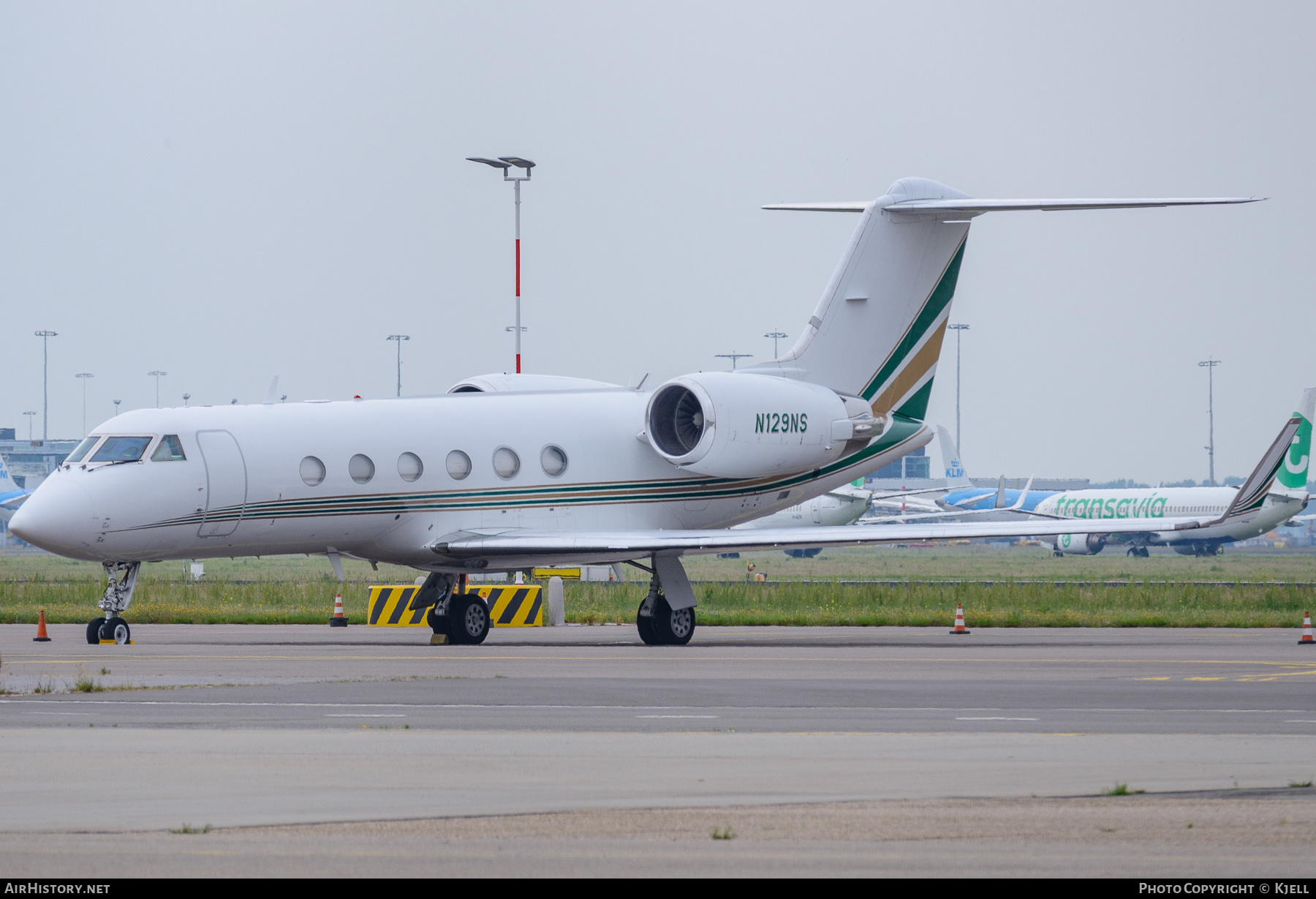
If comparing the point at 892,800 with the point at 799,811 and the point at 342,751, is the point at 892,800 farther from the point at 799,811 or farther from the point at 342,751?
the point at 342,751

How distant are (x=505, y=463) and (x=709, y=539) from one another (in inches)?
154

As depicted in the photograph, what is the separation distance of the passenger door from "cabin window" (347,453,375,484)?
5.35 ft

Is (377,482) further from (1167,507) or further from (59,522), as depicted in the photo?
(1167,507)

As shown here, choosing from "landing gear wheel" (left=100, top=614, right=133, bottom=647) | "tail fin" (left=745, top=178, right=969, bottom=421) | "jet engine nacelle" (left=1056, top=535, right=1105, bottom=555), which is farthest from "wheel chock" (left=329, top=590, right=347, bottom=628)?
"jet engine nacelle" (left=1056, top=535, right=1105, bottom=555)

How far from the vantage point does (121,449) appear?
25.4 meters

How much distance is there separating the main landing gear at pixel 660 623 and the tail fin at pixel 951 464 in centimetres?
9149

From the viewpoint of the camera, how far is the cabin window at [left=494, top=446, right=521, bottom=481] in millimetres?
27969

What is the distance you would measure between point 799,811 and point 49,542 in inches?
704

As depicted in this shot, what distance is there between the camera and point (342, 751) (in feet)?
39.1

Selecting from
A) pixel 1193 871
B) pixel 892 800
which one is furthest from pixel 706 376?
pixel 1193 871

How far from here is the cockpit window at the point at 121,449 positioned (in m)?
25.3

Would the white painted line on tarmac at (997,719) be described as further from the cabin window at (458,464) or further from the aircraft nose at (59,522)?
the aircraft nose at (59,522)

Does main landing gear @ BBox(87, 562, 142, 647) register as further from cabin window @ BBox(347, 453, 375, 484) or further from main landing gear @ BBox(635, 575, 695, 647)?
main landing gear @ BBox(635, 575, 695, 647)

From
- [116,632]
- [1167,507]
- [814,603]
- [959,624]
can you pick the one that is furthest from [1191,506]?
[116,632]
